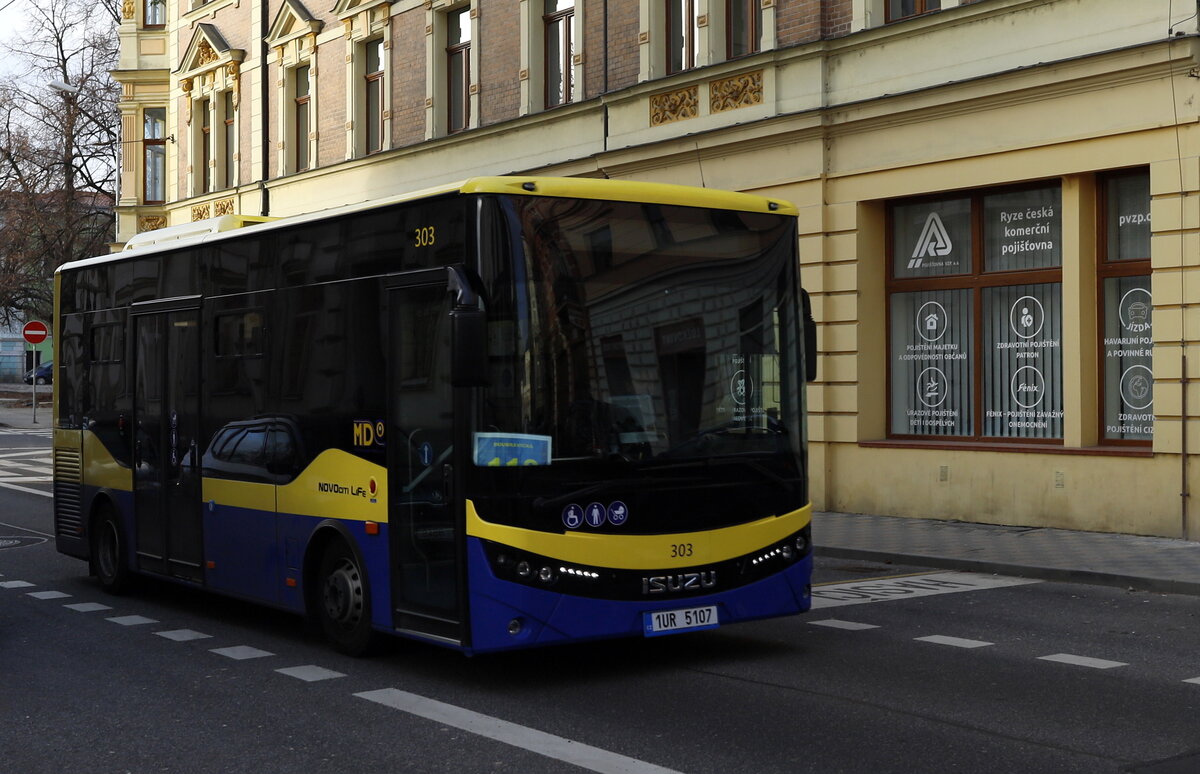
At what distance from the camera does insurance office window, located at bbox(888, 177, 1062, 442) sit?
16.4 metres

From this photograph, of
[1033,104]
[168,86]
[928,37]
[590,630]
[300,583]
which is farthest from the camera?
[168,86]

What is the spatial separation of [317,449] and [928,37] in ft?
34.8

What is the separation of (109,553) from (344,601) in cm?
406

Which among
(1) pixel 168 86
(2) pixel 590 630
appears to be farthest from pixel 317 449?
(1) pixel 168 86

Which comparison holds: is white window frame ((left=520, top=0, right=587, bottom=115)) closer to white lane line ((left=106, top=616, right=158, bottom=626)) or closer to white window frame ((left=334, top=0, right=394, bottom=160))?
white window frame ((left=334, top=0, right=394, bottom=160))

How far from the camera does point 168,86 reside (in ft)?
125

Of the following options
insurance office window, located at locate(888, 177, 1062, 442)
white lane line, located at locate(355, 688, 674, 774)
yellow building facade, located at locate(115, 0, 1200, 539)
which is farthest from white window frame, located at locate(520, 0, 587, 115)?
white lane line, located at locate(355, 688, 674, 774)

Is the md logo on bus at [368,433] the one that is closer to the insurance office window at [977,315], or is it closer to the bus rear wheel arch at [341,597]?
the bus rear wheel arch at [341,597]

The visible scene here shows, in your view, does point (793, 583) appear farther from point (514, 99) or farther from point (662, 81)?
point (514, 99)

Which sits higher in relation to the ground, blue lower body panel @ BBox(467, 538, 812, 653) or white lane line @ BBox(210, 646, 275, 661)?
blue lower body panel @ BBox(467, 538, 812, 653)

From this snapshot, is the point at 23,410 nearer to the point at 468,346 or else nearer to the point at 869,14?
the point at 869,14

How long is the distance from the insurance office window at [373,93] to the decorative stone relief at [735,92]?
32.9 feet

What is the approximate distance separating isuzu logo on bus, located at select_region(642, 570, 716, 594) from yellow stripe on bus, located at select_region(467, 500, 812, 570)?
6 centimetres

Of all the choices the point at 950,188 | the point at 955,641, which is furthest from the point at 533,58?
the point at 955,641
